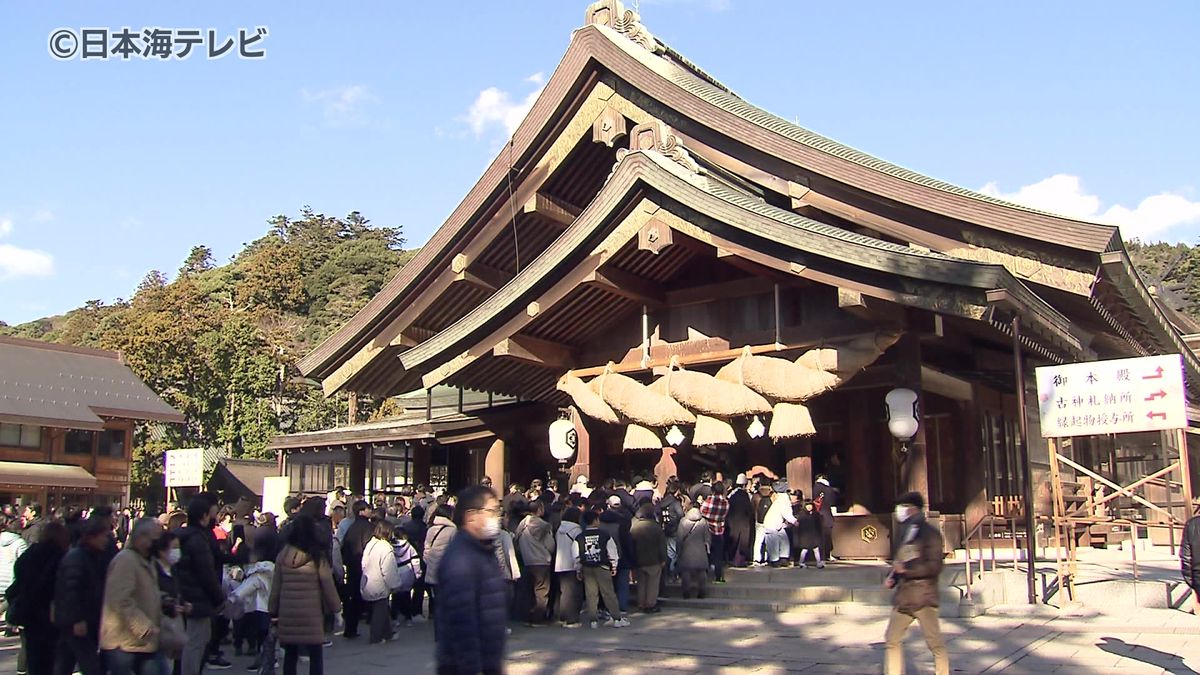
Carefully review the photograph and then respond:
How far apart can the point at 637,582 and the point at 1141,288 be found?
25.4 ft

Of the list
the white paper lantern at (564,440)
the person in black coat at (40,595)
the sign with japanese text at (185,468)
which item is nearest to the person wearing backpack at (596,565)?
the white paper lantern at (564,440)

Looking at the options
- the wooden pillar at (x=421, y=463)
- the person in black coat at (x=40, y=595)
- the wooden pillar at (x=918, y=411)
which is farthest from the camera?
the wooden pillar at (x=421, y=463)

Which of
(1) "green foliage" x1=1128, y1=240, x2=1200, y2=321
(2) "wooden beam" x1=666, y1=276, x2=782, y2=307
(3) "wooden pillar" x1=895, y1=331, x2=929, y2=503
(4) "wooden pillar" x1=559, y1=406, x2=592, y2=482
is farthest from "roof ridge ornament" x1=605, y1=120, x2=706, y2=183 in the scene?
(1) "green foliage" x1=1128, y1=240, x2=1200, y2=321

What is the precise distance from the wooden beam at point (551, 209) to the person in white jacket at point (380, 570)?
6.80m

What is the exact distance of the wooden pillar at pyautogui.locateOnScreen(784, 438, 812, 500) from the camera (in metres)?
13.9

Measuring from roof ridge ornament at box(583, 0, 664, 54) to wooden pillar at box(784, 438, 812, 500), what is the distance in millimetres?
7306

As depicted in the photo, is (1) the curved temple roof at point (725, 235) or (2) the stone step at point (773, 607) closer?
(2) the stone step at point (773, 607)

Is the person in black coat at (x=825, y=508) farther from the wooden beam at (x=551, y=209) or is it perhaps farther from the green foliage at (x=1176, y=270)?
the green foliage at (x=1176, y=270)

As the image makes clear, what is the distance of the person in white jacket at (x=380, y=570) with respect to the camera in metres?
10.5

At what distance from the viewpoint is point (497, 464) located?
712 inches

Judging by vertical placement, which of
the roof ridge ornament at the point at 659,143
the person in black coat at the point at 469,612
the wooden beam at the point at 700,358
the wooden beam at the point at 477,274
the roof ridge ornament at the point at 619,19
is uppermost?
the roof ridge ornament at the point at 619,19

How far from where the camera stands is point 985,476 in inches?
599

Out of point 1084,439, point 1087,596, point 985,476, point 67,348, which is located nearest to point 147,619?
point 1087,596

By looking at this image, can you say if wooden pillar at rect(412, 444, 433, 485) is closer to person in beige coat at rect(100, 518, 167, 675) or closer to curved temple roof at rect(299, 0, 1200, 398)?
curved temple roof at rect(299, 0, 1200, 398)
